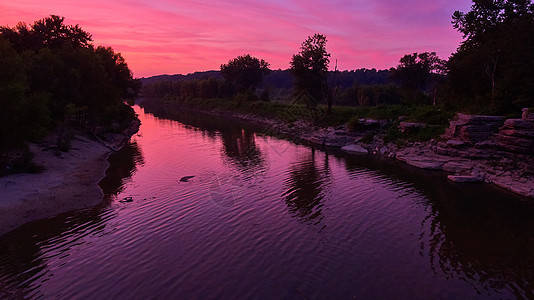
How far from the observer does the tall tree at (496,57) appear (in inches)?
1447

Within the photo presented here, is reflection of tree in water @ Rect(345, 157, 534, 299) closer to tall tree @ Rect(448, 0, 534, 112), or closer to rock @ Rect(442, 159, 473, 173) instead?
rock @ Rect(442, 159, 473, 173)

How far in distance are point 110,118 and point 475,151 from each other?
198ft

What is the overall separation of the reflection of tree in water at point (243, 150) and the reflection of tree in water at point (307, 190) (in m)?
5.13

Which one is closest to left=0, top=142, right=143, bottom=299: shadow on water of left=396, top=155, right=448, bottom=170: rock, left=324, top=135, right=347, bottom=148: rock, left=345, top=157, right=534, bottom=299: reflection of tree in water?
left=345, top=157, right=534, bottom=299: reflection of tree in water

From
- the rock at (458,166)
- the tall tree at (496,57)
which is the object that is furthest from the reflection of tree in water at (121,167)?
the tall tree at (496,57)

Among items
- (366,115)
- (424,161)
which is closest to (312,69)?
(366,115)

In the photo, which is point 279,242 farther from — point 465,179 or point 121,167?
point 121,167

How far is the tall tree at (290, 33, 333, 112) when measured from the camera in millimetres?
67750

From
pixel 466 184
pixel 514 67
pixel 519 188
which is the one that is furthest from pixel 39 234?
pixel 514 67

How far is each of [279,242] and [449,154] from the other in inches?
1119

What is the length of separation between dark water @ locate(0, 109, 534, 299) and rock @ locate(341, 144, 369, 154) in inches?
549

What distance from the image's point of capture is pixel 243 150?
4638cm

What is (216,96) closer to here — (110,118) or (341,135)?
(110,118)

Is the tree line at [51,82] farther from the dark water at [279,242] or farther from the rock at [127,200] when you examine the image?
the rock at [127,200]
